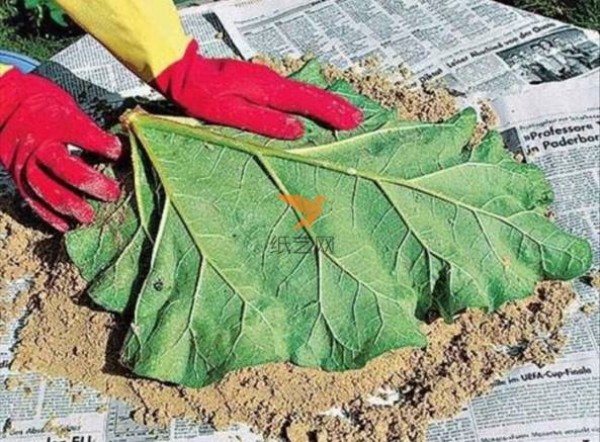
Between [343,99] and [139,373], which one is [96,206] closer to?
[139,373]

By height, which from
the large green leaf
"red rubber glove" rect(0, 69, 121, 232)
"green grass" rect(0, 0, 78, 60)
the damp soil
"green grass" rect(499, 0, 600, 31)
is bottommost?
the damp soil

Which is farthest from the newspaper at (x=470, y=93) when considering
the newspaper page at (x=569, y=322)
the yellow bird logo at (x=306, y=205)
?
the yellow bird logo at (x=306, y=205)

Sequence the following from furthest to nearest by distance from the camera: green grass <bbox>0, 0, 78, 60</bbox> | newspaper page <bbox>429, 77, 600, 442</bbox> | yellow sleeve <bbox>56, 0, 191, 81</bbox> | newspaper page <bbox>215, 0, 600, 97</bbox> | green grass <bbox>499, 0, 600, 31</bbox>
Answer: green grass <bbox>0, 0, 78, 60</bbox>
green grass <bbox>499, 0, 600, 31</bbox>
newspaper page <bbox>215, 0, 600, 97</bbox>
newspaper page <bbox>429, 77, 600, 442</bbox>
yellow sleeve <bbox>56, 0, 191, 81</bbox>

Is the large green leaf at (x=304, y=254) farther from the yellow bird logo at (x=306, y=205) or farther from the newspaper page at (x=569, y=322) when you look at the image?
the newspaper page at (x=569, y=322)

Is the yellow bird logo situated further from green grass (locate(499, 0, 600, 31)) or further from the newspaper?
green grass (locate(499, 0, 600, 31))

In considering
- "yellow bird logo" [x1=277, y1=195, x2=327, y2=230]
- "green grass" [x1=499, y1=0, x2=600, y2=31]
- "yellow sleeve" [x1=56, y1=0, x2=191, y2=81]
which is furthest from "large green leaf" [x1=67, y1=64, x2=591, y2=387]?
"green grass" [x1=499, y1=0, x2=600, y2=31]

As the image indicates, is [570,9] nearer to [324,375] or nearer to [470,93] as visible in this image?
[470,93]

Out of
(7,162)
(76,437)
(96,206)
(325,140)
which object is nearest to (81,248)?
(96,206)
